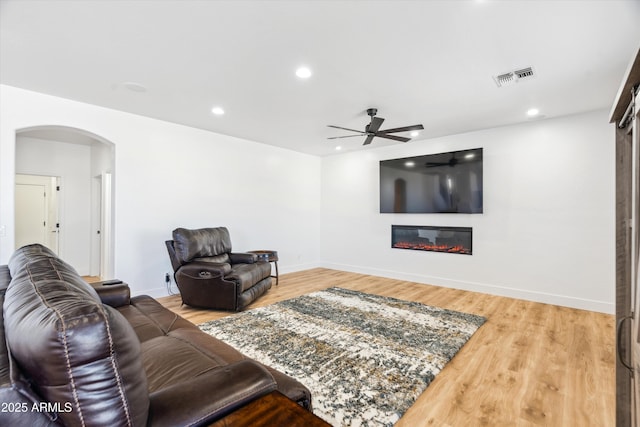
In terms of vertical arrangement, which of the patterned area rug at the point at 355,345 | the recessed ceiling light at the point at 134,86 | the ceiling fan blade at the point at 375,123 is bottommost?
the patterned area rug at the point at 355,345

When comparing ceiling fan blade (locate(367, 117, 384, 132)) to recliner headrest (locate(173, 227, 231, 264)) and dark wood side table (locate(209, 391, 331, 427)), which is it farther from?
dark wood side table (locate(209, 391, 331, 427))

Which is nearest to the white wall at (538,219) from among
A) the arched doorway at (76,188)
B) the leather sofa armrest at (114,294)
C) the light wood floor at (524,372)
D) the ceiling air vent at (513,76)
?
the light wood floor at (524,372)

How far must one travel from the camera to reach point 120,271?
399 centimetres

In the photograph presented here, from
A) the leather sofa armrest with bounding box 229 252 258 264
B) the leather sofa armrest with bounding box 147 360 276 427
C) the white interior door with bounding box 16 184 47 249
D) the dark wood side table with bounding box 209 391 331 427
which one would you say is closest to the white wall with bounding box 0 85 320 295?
the leather sofa armrest with bounding box 229 252 258 264

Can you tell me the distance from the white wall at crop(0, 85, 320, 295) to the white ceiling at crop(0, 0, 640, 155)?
0.31m

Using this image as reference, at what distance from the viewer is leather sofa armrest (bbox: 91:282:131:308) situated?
2338 mm

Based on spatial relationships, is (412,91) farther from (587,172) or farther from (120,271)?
(120,271)

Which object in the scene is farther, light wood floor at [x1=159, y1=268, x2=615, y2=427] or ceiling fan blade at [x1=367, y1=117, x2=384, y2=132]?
ceiling fan blade at [x1=367, y1=117, x2=384, y2=132]

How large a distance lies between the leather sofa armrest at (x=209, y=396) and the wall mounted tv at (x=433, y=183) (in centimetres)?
449

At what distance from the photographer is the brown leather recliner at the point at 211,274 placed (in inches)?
142

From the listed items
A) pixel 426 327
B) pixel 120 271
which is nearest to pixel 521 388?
pixel 426 327

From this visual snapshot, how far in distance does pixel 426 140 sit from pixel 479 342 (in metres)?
3.53

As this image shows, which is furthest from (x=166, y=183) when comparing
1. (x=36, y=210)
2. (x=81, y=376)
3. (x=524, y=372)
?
(x=524, y=372)

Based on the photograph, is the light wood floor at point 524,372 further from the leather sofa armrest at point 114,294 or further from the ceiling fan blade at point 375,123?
the ceiling fan blade at point 375,123
